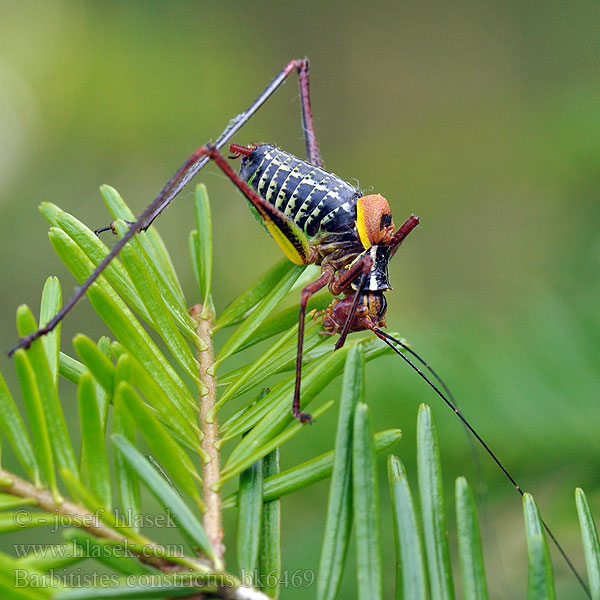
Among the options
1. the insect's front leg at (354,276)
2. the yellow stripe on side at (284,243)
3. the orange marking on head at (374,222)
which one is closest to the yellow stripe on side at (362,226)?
the orange marking on head at (374,222)

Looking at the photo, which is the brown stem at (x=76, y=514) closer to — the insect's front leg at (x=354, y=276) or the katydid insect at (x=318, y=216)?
the katydid insect at (x=318, y=216)

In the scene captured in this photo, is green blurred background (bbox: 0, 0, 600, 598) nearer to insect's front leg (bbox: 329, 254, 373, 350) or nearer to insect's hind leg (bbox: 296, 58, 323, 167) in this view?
insect's front leg (bbox: 329, 254, 373, 350)

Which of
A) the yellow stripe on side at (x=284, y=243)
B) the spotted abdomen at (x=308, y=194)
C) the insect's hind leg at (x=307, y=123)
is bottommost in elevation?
the yellow stripe on side at (x=284, y=243)

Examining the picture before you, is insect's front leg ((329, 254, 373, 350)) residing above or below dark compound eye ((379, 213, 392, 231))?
below

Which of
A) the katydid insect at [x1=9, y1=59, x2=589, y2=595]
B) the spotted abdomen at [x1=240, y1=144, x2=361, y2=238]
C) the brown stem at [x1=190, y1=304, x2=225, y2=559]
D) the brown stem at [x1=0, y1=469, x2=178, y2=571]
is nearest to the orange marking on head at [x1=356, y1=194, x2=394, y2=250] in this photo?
the katydid insect at [x1=9, y1=59, x2=589, y2=595]

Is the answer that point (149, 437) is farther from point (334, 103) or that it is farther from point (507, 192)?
point (334, 103)

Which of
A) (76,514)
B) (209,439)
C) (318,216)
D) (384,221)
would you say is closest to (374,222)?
(384,221)

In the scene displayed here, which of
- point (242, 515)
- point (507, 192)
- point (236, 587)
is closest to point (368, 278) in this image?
point (242, 515)
